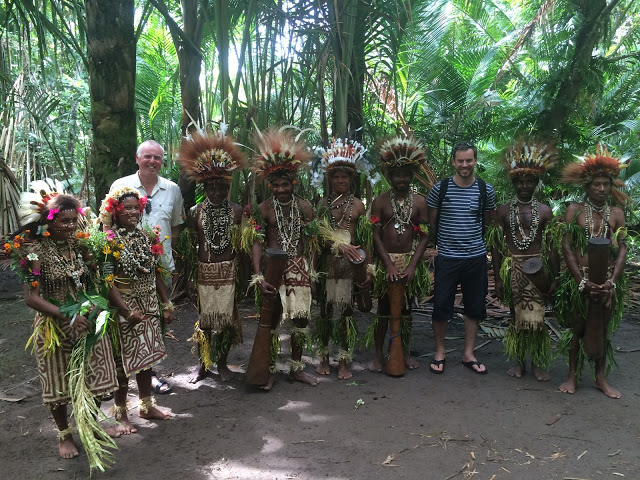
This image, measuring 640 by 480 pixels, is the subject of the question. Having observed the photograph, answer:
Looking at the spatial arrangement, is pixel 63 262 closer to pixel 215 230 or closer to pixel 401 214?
pixel 215 230

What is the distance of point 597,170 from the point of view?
369cm

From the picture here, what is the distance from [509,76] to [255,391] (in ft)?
21.4

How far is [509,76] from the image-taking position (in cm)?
793

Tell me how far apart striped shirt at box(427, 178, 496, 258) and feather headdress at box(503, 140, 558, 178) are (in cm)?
29

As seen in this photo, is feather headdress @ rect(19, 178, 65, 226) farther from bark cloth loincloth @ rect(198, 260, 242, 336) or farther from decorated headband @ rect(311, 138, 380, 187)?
decorated headband @ rect(311, 138, 380, 187)

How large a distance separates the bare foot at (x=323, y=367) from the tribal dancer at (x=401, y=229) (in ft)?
1.22

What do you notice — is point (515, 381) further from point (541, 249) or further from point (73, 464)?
point (73, 464)

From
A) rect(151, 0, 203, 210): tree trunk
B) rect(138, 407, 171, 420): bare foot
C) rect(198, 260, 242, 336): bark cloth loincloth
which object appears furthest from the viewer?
rect(151, 0, 203, 210): tree trunk

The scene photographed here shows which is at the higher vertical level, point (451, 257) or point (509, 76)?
point (509, 76)

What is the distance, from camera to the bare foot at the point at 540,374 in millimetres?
4041

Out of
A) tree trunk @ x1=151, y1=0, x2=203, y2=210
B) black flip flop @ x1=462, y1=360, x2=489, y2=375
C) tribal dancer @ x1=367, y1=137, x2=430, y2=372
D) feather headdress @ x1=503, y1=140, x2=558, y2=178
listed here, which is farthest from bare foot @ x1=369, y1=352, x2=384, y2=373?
tree trunk @ x1=151, y1=0, x2=203, y2=210

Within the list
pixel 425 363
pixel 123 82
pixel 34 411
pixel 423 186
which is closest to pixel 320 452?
pixel 425 363

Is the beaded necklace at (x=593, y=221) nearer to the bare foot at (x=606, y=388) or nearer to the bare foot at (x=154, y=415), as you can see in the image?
the bare foot at (x=606, y=388)

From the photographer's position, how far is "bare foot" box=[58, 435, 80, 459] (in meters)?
2.91
